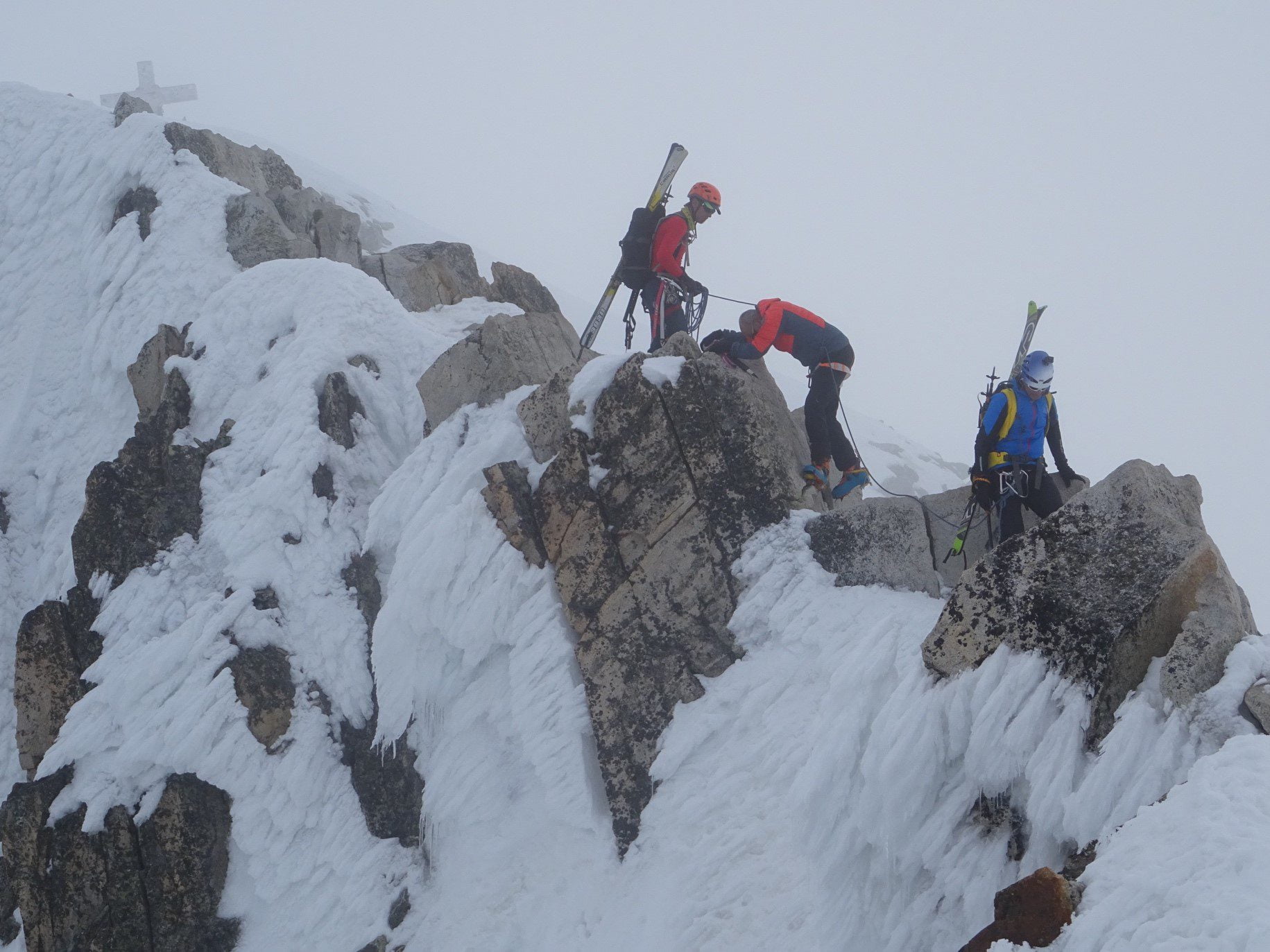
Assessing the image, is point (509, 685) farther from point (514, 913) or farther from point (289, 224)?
point (289, 224)

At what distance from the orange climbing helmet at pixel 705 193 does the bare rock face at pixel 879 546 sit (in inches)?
193

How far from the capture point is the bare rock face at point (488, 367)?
466 inches

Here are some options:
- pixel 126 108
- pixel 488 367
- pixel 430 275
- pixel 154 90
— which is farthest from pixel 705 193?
pixel 154 90

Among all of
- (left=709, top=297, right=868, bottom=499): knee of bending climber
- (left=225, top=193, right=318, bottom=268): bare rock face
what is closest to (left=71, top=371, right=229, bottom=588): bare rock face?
(left=225, top=193, right=318, bottom=268): bare rock face

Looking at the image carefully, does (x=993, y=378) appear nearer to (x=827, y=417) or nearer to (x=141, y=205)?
(x=827, y=417)

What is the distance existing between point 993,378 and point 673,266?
472 centimetres

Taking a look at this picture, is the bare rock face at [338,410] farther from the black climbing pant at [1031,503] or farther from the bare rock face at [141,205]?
the black climbing pant at [1031,503]

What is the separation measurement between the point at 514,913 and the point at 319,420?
7.19m

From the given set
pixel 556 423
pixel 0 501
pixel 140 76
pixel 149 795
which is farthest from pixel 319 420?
pixel 140 76

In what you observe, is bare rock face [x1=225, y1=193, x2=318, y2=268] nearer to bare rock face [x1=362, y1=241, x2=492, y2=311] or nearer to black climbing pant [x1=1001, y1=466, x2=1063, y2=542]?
bare rock face [x1=362, y1=241, x2=492, y2=311]

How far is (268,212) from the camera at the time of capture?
55.1 feet

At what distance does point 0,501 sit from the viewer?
48.4 feet

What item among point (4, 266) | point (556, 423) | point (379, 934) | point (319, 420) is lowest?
point (379, 934)

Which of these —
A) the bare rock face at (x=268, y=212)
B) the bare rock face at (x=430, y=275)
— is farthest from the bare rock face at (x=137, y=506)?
the bare rock face at (x=430, y=275)
